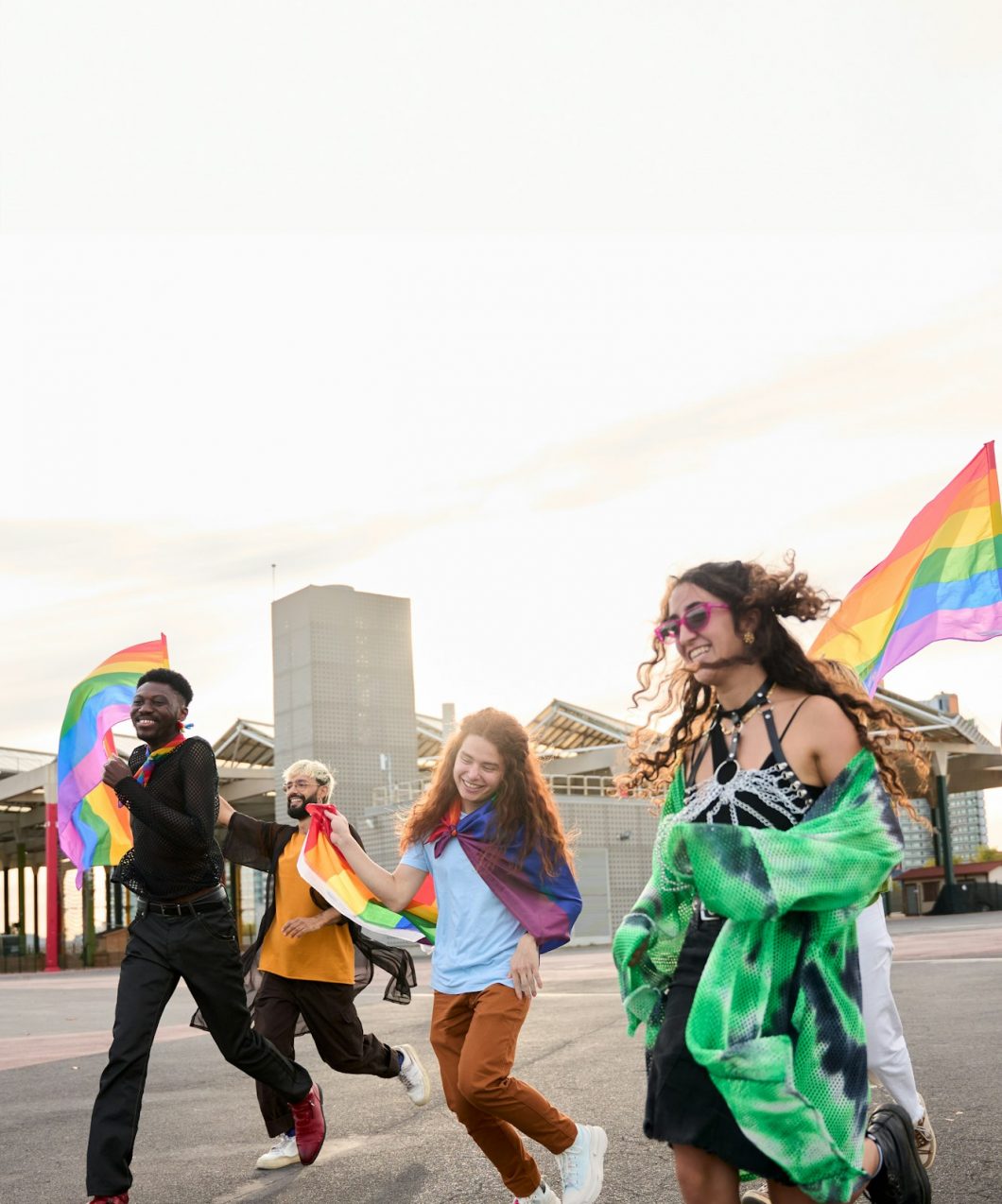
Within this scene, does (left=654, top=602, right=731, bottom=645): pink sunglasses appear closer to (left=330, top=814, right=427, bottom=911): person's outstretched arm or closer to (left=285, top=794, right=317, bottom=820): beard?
(left=330, top=814, right=427, bottom=911): person's outstretched arm

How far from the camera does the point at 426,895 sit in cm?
641

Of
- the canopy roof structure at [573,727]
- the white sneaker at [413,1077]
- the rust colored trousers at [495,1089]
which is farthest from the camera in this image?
the canopy roof structure at [573,727]

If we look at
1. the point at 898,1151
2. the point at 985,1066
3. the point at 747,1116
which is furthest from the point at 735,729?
the point at 985,1066

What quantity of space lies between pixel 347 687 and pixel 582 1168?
31.1 m

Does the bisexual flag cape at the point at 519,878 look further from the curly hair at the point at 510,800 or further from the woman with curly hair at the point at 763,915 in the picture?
the woman with curly hair at the point at 763,915

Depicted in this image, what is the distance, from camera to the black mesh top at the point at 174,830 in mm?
5523

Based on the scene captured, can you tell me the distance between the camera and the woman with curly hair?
2.93 meters

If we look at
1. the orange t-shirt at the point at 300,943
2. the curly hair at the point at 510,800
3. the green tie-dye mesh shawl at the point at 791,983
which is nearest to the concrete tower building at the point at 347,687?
the orange t-shirt at the point at 300,943

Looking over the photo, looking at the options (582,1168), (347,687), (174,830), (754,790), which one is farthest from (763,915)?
(347,687)

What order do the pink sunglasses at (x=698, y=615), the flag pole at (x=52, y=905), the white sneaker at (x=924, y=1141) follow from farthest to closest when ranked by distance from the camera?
the flag pole at (x=52, y=905), the white sneaker at (x=924, y=1141), the pink sunglasses at (x=698, y=615)

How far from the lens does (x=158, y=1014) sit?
548cm

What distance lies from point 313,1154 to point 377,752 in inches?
1186

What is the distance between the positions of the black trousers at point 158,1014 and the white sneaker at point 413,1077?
1.17 m

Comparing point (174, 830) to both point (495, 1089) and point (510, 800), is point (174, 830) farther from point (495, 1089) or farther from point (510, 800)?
point (495, 1089)
